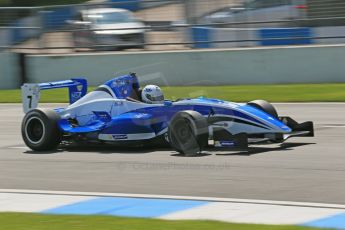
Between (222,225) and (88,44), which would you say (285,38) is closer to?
(88,44)

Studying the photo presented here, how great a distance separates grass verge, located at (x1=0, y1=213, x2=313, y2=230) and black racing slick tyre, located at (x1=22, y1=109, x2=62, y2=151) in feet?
14.0

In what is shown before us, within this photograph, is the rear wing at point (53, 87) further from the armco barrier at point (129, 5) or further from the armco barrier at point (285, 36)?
the armco barrier at point (129, 5)

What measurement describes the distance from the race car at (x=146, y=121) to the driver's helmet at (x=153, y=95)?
0.04ft

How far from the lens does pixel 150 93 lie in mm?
10539

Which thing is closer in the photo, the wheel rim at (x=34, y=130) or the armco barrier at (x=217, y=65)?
the wheel rim at (x=34, y=130)

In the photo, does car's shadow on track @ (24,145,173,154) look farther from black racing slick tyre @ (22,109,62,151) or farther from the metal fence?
the metal fence

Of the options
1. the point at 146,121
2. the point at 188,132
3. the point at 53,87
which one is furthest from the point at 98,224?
the point at 53,87

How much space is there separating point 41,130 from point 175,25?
10.9 metres

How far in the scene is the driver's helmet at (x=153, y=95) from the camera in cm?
1052

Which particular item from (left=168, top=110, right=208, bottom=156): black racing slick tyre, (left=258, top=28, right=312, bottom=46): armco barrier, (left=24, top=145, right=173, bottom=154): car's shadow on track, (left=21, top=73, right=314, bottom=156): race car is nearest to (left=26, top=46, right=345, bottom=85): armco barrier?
(left=258, top=28, right=312, bottom=46): armco barrier

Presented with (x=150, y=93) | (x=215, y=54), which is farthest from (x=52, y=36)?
(x=150, y=93)

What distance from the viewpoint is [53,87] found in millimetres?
11938

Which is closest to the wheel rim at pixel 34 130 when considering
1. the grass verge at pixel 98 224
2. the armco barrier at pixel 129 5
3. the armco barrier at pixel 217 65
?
the grass verge at pixel 98 224

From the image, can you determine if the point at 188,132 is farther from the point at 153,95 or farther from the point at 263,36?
the point at 263,36
